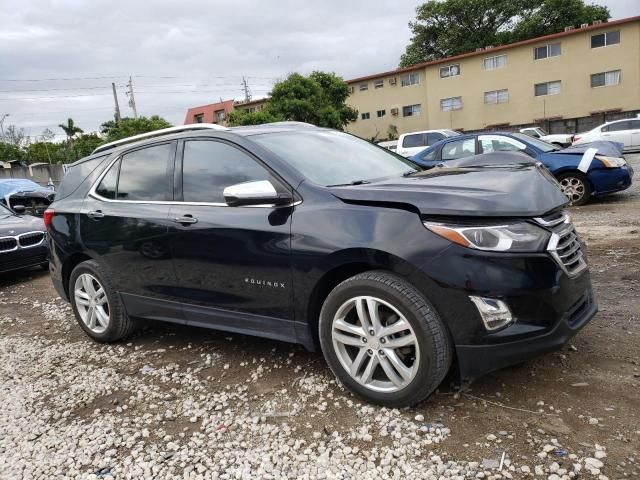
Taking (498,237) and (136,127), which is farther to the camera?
(136,127)

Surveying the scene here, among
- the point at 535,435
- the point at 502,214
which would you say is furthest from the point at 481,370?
the point at 502,214

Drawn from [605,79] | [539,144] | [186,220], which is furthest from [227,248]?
[605,79]

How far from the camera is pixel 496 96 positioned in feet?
113

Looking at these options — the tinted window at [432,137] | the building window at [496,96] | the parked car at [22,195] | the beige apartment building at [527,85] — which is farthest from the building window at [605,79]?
the parked car at [22,195]

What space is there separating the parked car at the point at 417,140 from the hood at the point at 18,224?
40.1ft

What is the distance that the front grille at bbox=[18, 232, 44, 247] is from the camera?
730 centimetres

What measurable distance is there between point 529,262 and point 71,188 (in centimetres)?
392

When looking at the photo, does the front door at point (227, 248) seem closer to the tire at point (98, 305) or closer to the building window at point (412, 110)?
the tire at point (98, 305)

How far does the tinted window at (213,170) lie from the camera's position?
10.8 feet

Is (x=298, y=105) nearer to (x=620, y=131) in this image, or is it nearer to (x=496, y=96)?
(x=496, y=96)

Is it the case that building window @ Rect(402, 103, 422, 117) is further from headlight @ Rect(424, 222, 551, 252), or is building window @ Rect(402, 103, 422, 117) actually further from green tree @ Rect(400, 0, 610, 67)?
headlight @ Rect(424, 222, 551, 252)

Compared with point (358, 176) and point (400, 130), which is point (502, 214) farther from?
point (400, 130)

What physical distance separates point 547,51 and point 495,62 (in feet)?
10.7

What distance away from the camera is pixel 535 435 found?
2449 mm
